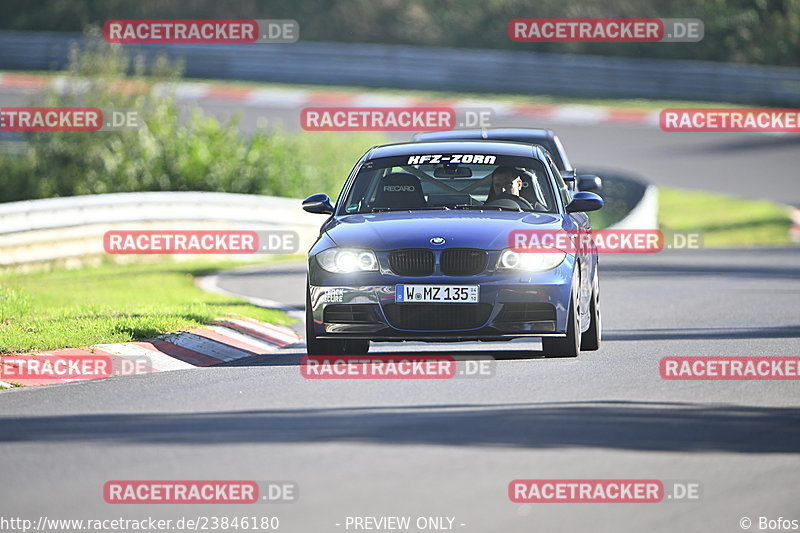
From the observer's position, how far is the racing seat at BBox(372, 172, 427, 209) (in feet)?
40.7

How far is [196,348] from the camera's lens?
1292 cm

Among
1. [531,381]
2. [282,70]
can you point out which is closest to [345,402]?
[531,381]

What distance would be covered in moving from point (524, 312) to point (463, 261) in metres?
0.56

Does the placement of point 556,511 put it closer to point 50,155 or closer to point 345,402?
point 345,402

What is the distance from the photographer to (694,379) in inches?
428

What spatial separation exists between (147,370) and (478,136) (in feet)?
21.1

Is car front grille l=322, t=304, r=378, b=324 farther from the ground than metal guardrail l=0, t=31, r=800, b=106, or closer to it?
A: closer to it
